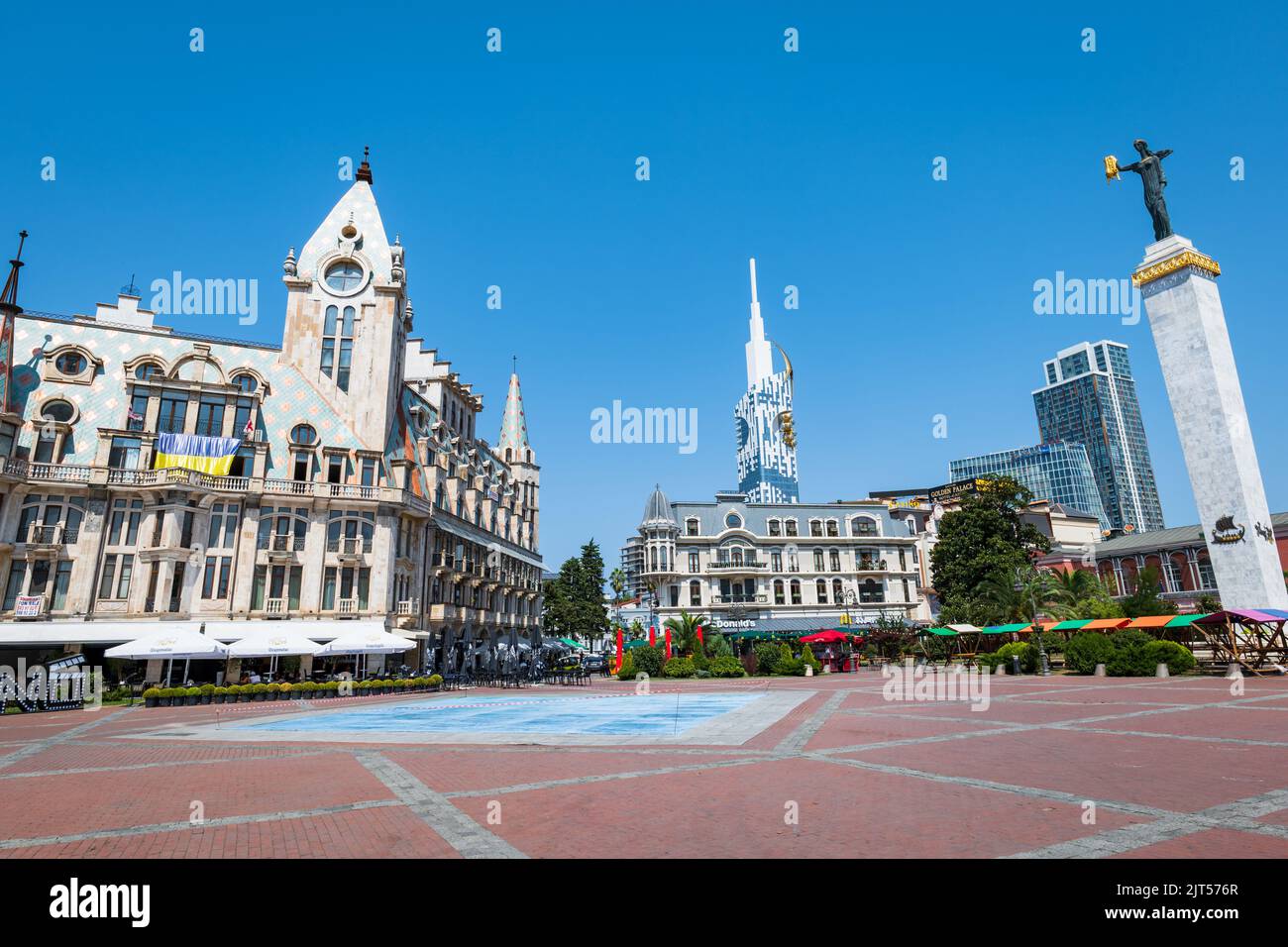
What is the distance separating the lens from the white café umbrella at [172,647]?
1102 inches

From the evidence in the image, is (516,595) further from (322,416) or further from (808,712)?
(808,712)

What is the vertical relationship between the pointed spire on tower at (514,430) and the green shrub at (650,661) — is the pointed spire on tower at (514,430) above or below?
above

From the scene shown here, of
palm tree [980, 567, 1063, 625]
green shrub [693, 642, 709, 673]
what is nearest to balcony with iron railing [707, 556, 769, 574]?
palm tree [980, 567, 1063, 625]

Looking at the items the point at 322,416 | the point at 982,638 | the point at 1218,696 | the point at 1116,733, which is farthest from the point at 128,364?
the point at 982,638

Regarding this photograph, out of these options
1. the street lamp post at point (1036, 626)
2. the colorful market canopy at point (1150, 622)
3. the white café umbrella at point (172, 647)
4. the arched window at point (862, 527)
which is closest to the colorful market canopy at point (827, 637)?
the street lamp post at point (1036, 626)

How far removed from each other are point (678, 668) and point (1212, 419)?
1290 inches

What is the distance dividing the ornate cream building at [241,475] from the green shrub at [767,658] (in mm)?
20508

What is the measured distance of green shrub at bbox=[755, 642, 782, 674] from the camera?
43.4 m

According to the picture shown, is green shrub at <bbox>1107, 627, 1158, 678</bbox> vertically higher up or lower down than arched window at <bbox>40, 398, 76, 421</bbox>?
lower down

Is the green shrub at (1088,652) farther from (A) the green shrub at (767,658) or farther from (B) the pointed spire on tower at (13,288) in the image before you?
(B) the pointed spire on tower at (13,288)

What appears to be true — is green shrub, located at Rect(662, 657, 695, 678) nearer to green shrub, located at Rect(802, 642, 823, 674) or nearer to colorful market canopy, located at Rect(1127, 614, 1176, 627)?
green shrub, located at Rect(802, 642, 823, 674)

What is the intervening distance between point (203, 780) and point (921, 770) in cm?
1207

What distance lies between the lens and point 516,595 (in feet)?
205

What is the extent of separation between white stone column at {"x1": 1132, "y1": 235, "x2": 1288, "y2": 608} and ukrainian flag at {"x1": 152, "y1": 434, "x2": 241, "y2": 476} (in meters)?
53.2
